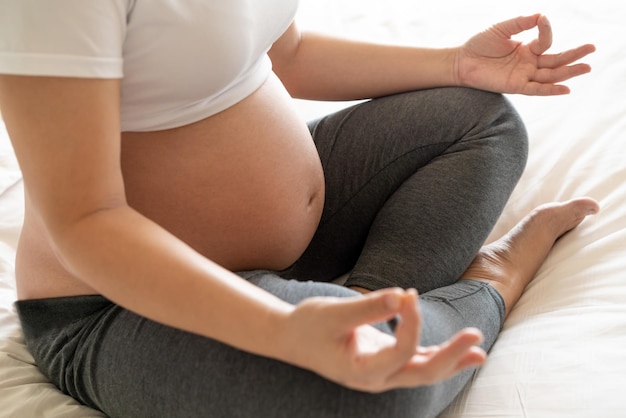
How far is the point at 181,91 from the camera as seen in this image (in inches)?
36.1

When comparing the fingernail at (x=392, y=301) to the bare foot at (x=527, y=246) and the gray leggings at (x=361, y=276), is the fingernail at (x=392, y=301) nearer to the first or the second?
the gray leggings at (x=361, y=276)

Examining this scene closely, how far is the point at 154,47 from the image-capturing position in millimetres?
876

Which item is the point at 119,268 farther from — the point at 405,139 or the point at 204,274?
the point at 405,139

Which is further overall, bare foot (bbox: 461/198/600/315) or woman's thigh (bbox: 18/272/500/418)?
bare foot (bbox: 461/198/600/315)

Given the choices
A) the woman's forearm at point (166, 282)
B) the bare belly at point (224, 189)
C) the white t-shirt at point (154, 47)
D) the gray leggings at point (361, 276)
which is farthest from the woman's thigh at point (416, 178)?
the woman's forearm at point (166, 282)

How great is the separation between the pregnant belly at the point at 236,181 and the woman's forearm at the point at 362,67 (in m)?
0.19

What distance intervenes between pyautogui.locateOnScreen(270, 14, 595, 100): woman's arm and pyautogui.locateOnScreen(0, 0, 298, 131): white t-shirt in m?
0.22

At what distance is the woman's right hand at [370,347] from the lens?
68cm

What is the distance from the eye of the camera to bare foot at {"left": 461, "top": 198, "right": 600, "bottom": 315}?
115cm

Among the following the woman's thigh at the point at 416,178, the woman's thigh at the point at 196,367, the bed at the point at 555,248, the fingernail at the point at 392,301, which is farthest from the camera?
the woman's thigh at the point at 416,178

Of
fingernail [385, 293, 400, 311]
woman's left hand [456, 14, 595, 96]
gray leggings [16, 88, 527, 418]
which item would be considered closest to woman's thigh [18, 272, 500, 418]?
gray leggings [16, 88, 527, 418]

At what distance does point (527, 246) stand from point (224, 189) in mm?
448

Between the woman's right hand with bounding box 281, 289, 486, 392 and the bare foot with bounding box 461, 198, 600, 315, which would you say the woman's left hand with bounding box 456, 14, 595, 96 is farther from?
the woman's right hand with bounding box 281, 289, 486, 392

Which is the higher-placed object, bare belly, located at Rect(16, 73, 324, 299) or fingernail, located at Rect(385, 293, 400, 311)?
fingernail, located at Rect(385, 293, 400, 311)
